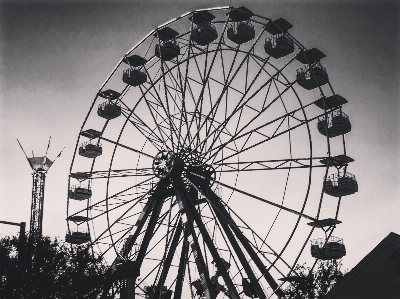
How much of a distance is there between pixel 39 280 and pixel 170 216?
17.4 ft

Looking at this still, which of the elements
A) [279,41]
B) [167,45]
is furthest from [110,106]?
[279,41]

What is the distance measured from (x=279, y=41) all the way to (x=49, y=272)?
1239cm

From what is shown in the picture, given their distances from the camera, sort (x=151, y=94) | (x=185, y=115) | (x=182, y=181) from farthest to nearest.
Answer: (x=151, y=94)
(x=185, y=115)
(x=182, y=181)

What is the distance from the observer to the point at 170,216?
70.0ft

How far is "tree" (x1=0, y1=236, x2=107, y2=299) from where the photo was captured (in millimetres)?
20688

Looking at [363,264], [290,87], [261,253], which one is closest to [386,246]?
[363,264]

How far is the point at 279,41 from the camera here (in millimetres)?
22484

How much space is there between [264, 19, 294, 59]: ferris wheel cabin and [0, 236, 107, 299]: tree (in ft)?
34.3

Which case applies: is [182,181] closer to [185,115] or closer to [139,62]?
[185,115]

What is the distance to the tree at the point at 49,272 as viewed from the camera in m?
20.7

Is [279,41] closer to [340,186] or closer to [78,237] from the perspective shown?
[340,186]

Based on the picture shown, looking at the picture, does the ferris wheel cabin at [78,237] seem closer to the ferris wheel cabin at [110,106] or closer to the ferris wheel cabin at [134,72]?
the ferris wheel cabin at [110,106]

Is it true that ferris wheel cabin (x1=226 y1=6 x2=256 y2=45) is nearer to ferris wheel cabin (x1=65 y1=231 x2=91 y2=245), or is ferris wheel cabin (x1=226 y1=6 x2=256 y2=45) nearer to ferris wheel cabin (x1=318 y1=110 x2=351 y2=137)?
ferris wheel cabin (x1=318 y1=110 x2=351 y2=137)

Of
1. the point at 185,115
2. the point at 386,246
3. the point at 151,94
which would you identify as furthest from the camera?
the point at 151,94
